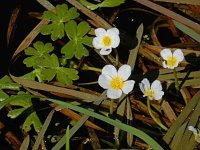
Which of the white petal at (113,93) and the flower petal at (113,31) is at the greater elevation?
the flower petal at (113,31)

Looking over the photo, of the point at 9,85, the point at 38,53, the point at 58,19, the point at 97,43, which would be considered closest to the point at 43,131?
the point at 9,85

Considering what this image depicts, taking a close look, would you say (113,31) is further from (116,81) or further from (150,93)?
(150,93)

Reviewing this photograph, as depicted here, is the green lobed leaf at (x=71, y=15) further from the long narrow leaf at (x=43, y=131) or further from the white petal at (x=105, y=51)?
the long narrow leaf at (x=43, y=131)

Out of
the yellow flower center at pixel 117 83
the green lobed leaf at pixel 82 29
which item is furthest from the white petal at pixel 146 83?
the green lobed leaf at pixel 82 29

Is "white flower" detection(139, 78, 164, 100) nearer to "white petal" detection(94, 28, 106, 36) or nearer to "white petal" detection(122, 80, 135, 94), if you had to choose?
"white petal" detection(122, 80, 135, 94)

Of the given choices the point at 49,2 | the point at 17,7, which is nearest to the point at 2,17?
the point at 17,7

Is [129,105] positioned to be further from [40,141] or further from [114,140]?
[40,141]
